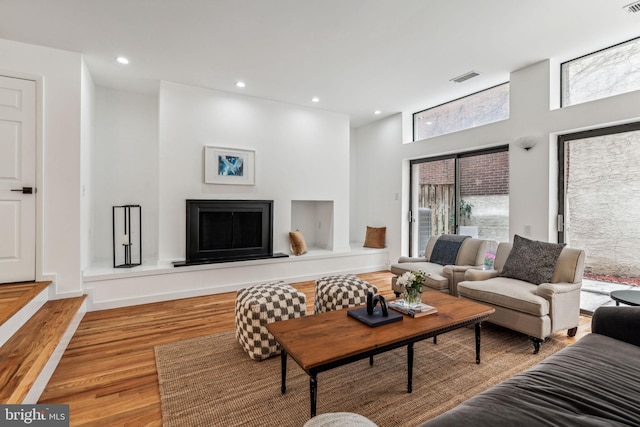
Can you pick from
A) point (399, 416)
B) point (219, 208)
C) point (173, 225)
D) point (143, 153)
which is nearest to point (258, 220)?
point (219, 208)

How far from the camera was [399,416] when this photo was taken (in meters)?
1.81

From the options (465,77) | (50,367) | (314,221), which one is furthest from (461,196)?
(50,367)

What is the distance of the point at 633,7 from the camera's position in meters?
2.61

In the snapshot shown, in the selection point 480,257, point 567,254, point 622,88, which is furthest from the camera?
point 480,257

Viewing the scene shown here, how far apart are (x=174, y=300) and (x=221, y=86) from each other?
3.06 meters

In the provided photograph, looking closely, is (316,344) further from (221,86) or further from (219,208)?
(221,86)

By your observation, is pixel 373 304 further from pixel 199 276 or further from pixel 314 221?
pixel 314 221

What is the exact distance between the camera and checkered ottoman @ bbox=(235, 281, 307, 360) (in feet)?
8.02

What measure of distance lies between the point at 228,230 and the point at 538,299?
3.86m

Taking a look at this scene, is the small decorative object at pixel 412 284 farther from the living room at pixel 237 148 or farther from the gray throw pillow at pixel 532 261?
the living room at pixel 237 148

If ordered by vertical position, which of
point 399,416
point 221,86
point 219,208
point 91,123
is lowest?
point 399,416

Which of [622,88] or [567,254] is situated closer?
[567,254]

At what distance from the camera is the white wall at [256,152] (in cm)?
428

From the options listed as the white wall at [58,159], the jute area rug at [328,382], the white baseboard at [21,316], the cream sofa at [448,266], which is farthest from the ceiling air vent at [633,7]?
the white baseboard at [21,316]
